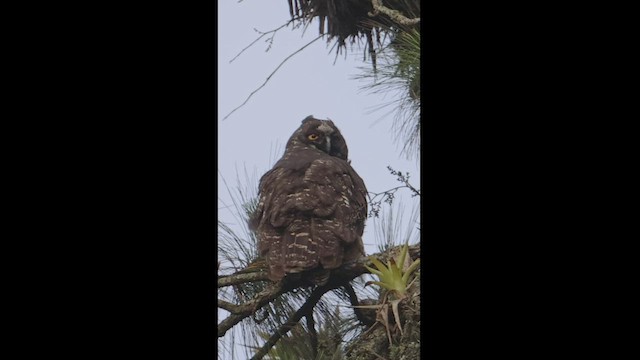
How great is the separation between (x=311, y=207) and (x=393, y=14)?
1.44 ft

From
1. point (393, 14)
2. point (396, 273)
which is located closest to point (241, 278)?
point (396, 273)

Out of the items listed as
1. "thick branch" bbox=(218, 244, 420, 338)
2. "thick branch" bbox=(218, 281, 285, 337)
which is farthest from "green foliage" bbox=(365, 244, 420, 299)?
"thick branch" bbox=(218, 281, 285, 337)

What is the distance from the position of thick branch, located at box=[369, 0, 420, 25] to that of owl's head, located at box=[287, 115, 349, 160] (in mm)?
253

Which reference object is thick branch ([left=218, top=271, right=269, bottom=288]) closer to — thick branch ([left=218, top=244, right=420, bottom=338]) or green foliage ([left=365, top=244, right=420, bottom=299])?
thick branch ([left=218, top=244, right=420, bottom=338])

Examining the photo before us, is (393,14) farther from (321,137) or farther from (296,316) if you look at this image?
(296,316)

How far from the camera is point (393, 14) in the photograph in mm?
1928

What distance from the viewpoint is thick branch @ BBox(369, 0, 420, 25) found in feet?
6.29
